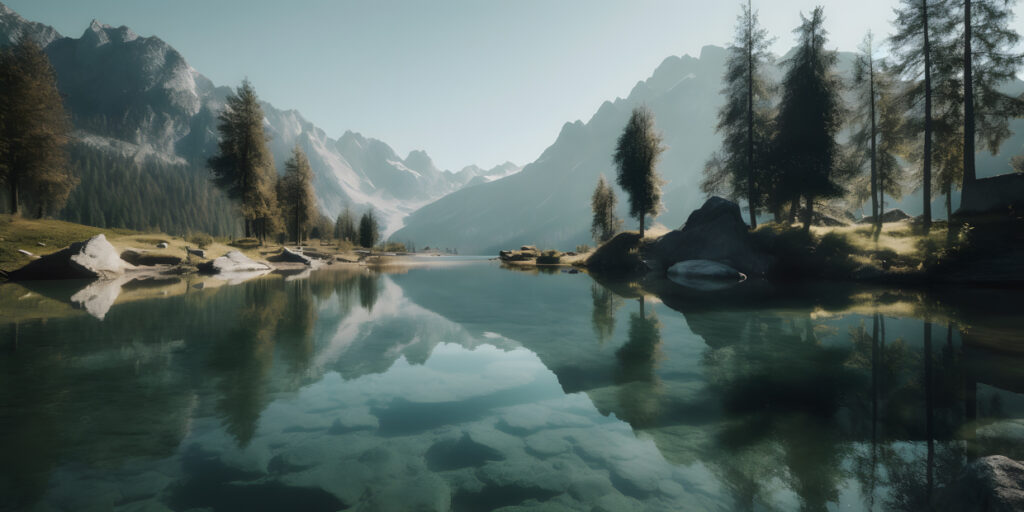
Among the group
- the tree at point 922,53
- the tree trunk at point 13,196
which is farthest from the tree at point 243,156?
the tree at point 922,53

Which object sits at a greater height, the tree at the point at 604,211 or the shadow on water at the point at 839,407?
the tree at the point at 604,211

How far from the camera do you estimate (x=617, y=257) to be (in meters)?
36.8

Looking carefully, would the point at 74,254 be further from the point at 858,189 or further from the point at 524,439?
the point at 858,189

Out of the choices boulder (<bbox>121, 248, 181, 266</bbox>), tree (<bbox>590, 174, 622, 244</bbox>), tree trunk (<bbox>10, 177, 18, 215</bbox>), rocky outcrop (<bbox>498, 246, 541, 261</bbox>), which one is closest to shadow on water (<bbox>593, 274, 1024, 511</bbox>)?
boulder (<bbox>121, 248, 181, 266</bbox>)

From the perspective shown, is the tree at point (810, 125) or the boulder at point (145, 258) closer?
the tree at point (810, 125)

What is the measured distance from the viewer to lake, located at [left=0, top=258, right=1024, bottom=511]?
10.8 ft

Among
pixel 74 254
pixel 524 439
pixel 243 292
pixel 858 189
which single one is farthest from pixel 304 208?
pixel 858 189

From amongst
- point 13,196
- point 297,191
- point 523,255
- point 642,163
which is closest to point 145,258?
point 13,196

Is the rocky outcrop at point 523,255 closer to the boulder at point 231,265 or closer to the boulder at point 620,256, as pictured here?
the boulder at point 620,256

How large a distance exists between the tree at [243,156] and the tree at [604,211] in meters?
40.1

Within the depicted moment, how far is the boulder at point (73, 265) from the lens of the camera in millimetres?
22047

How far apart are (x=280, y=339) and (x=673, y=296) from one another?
14929 mm

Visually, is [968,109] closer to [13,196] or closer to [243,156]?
[243,156]

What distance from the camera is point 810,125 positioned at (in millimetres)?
25234
